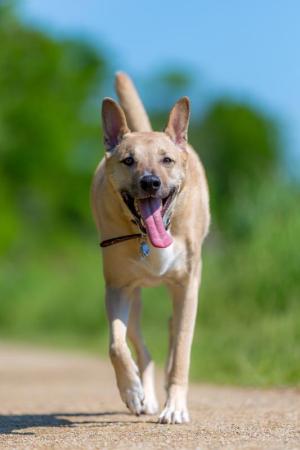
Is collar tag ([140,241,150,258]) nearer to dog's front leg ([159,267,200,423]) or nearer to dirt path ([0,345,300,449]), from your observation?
dog's front leg ([159,267,200,423])

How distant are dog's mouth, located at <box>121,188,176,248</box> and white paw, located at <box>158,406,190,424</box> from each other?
41.9 inches

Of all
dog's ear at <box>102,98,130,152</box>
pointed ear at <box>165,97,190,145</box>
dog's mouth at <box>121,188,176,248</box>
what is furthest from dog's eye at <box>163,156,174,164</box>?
dog's ear at <box>102,98,130,152</box>

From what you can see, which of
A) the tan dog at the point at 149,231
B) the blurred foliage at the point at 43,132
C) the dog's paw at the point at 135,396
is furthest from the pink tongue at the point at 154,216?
the blurred foliage at the point at 43,132

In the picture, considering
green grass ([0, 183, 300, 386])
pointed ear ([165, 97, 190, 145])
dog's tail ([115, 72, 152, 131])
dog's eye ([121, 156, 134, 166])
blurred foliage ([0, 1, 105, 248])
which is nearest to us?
dog's eye ([121, 156, 134, 166])

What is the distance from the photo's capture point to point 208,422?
7047 millimetres

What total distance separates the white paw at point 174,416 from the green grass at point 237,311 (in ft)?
11.2

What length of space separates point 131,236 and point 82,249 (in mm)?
36572

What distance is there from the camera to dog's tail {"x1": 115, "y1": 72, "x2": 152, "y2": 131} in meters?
9.25

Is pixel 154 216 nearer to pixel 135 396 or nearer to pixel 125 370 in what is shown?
pixel 125 370

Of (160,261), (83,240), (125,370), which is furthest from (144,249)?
(83,240)

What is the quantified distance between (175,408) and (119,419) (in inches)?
21.4

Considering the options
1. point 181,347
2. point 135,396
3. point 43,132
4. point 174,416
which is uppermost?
point 43,132

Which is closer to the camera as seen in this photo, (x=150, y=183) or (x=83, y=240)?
(x=150, y=183)

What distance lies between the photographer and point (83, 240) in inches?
1868
